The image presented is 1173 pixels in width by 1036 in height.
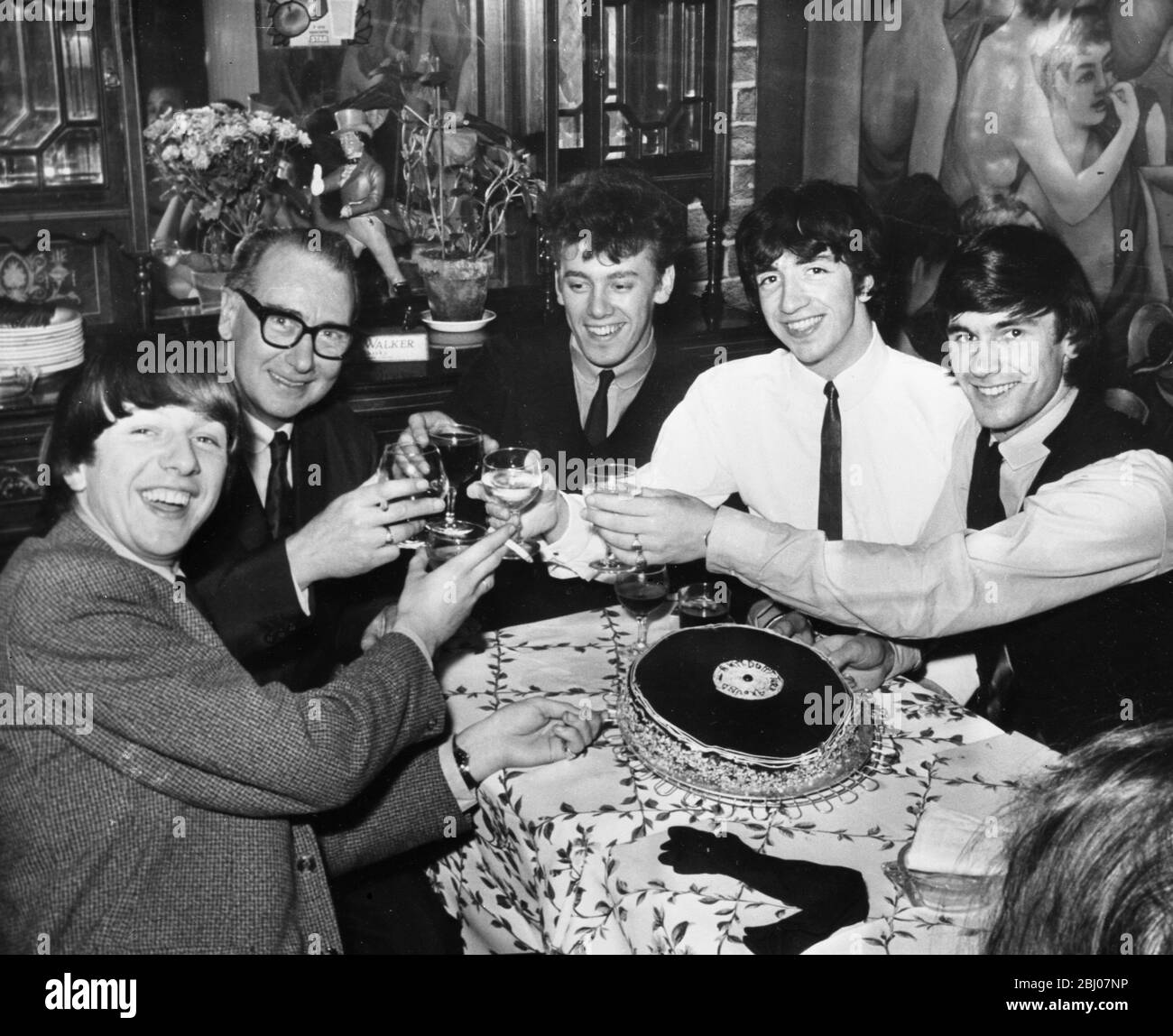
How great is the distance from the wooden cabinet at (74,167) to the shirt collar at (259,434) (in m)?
0.25

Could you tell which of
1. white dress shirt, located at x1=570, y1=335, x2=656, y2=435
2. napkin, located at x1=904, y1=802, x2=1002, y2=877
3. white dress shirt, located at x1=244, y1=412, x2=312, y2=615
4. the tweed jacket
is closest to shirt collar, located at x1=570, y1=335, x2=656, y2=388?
white dress shirt, located at x1=570, y1=335, x2=656, y2=435

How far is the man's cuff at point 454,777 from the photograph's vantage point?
166 cm

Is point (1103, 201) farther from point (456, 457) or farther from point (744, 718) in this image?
point (456, 457)

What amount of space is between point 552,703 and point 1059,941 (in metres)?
0.76

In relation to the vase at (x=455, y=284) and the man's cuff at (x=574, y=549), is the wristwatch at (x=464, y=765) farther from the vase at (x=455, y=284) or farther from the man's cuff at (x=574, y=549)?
the vase at (x=455, y=284)

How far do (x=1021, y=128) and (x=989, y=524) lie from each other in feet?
2.02

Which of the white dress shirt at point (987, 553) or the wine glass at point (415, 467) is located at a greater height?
the wine glass at point (415, 467)

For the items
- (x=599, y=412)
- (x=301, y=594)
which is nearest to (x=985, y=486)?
(x=599, y=412)

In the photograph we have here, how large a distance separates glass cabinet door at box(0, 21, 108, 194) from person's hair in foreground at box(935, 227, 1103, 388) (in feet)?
4.69

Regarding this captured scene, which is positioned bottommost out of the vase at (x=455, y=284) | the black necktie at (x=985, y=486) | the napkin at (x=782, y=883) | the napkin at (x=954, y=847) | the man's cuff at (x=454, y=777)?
the man's cuff at (x=454, y=777)

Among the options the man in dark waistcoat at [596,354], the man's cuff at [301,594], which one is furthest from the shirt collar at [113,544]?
the man in dark waistcoat at [596,354]

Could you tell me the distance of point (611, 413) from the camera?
2088 millimetres

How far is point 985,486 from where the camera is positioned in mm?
1837

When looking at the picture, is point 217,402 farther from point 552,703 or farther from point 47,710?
point 552,703
